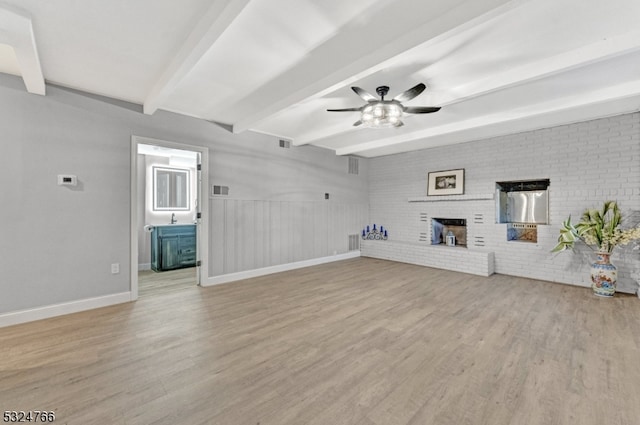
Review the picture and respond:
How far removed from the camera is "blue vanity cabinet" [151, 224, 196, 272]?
211 inches

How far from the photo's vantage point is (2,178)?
9.46ft

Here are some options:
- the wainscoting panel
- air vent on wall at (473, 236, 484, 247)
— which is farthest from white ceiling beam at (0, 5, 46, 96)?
air vent on wall at (473, 236, 484, 247)

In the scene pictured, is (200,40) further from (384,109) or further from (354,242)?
(354,242)

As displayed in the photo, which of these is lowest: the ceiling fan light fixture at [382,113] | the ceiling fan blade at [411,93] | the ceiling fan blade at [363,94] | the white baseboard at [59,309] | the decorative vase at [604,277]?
the white baseboard at [59,309]

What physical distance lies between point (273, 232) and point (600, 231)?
204 inches

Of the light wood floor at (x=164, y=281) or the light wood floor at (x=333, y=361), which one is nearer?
the light wood floor at (x=333, y=361)

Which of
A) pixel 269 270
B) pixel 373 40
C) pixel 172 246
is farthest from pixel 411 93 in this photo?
pixel 172 246

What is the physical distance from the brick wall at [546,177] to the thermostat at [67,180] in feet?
20.2

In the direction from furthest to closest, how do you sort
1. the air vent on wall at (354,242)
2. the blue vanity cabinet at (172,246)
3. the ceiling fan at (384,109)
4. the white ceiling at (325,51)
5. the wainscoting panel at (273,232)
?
the air vent on wall at (354,242) < the blue vanity cabinet at (172,246) < the wainscoting panel at (273,232) < the ceiling fan at (384,109) < the white ceiling at (325,51)

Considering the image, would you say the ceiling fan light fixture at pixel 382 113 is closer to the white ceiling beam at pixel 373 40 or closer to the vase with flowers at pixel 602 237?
the white ceiling beam at pixel 373 40

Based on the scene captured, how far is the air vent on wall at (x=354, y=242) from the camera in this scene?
702cm

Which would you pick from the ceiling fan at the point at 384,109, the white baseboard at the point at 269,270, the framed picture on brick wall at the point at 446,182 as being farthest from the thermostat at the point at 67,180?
the framed picture on brick wall at the point at 446,182

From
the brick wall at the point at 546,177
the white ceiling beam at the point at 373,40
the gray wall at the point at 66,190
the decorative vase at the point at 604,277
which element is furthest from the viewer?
the brick wall at the point at 546,177

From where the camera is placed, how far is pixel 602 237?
3.93 m
